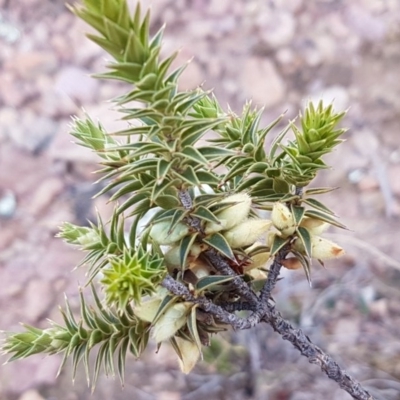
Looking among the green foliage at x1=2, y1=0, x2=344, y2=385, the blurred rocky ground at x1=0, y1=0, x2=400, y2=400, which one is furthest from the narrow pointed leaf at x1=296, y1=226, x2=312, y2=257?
the blurred rocky ground at x1=0, y1=0, x2=400, y2=400

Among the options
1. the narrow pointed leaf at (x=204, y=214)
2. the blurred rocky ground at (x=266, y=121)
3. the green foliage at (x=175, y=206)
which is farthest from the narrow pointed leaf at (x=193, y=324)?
the blurred rocky ground at (x=266, y=121)

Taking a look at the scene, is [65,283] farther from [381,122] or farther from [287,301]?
[381,122]

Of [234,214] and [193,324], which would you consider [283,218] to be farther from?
[193,324]

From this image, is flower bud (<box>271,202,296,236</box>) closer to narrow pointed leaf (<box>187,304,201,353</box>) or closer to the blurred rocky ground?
narrow pointed leaf (<box>187,304,201,353</box>)

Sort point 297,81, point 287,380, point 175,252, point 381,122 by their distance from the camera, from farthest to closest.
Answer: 1. point 297,81
2. point 381,122
3. point 287,380
4. point 175,252

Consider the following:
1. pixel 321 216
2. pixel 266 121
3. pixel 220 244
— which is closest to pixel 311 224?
pixel 321 216

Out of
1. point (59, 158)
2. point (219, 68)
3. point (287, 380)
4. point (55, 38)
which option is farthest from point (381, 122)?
point (55, 38)
